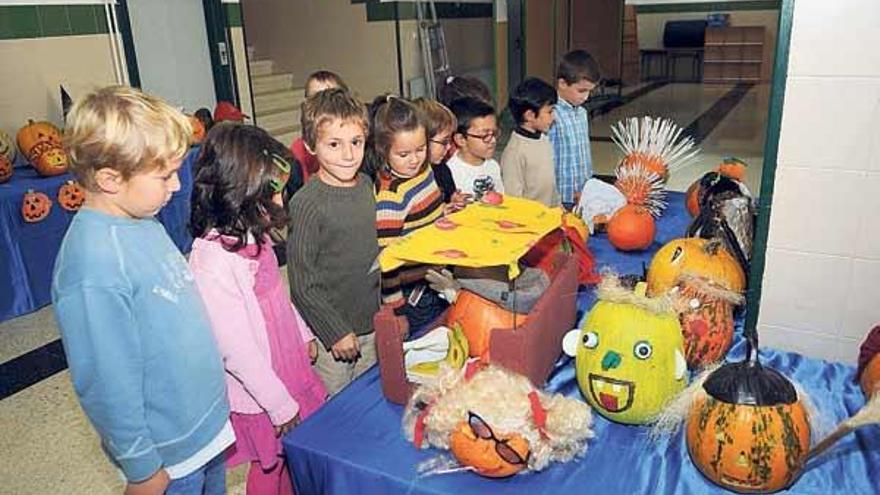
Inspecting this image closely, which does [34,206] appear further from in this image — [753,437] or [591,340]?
[753,437]

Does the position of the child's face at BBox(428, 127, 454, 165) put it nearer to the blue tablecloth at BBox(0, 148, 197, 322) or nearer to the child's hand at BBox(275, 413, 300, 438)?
the child's hand at BBox(275, 413, 300, 438)

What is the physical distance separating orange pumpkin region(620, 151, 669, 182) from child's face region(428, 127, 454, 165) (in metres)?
0.82

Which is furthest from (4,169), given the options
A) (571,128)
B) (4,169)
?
(571,128)

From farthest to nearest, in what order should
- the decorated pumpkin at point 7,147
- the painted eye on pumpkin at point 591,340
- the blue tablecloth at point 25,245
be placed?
the decorated pumpkin at point 7,147
the blue tablecloth at point 25,245
the painted eye on pumpkin at point 591,340

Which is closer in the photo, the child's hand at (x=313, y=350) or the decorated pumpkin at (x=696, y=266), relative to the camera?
the decorated pumpkin at (x=696, y=266)

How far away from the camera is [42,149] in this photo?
381 centimetres

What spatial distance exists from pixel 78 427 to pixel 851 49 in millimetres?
2755

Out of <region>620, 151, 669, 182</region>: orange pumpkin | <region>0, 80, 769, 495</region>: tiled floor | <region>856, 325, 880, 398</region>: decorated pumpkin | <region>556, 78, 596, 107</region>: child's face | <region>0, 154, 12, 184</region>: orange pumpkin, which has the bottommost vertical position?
<region>0, 80, 769, 495</region>: tiled floor

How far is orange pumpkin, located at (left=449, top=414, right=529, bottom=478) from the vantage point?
3.48 feet

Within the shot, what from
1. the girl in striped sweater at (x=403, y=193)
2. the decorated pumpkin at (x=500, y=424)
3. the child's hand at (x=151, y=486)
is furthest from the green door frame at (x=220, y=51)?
the decorated pumpkin at (x=500, y=424)

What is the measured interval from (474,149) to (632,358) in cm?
145

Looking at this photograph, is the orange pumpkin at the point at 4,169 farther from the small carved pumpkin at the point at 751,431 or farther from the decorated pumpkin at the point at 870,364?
the decorated pumpkin at the point at 870,364

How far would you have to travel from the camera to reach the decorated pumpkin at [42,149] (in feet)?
12.5

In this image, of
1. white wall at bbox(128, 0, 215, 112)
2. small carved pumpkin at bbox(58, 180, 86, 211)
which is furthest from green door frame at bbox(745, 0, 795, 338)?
white wall at bbox(128, 0, 215, 112)
